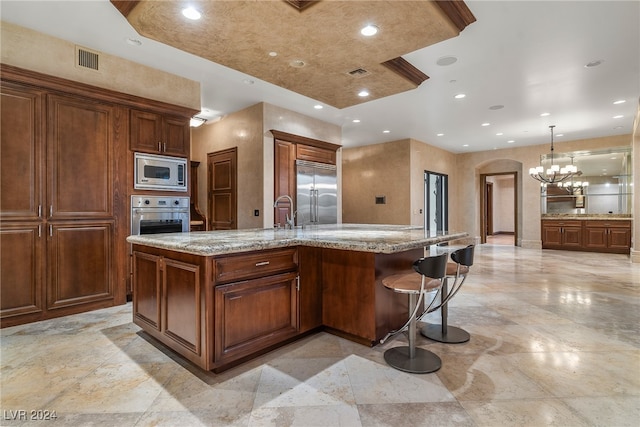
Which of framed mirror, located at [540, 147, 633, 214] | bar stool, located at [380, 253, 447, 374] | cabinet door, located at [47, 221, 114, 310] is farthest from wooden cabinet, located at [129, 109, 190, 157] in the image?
framed mirror, located at [540, 147, 633, 214]

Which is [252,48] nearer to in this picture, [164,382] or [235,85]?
[235,85]

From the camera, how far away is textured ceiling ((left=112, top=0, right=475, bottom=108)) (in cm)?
232

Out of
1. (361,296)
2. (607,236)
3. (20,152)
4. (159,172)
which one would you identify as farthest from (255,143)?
(607,236)

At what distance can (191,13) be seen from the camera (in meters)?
2.38

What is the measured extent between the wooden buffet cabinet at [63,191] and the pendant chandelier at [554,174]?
8.47 m

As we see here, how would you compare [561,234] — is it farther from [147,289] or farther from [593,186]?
[147,289]

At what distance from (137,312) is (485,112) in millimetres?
6118

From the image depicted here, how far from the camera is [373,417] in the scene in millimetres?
1718

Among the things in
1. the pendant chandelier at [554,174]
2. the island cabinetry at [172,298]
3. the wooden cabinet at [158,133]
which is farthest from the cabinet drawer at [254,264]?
the pendant chandelier at [554,174]

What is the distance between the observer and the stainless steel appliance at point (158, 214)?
3.74m

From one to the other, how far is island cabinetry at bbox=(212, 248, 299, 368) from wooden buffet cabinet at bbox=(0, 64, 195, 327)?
7.38ft

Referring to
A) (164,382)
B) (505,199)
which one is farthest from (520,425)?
(505,199)

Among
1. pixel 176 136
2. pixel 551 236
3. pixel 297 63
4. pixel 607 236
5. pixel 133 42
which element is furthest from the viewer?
pixel 551 236

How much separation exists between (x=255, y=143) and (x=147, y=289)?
314 centimetres
